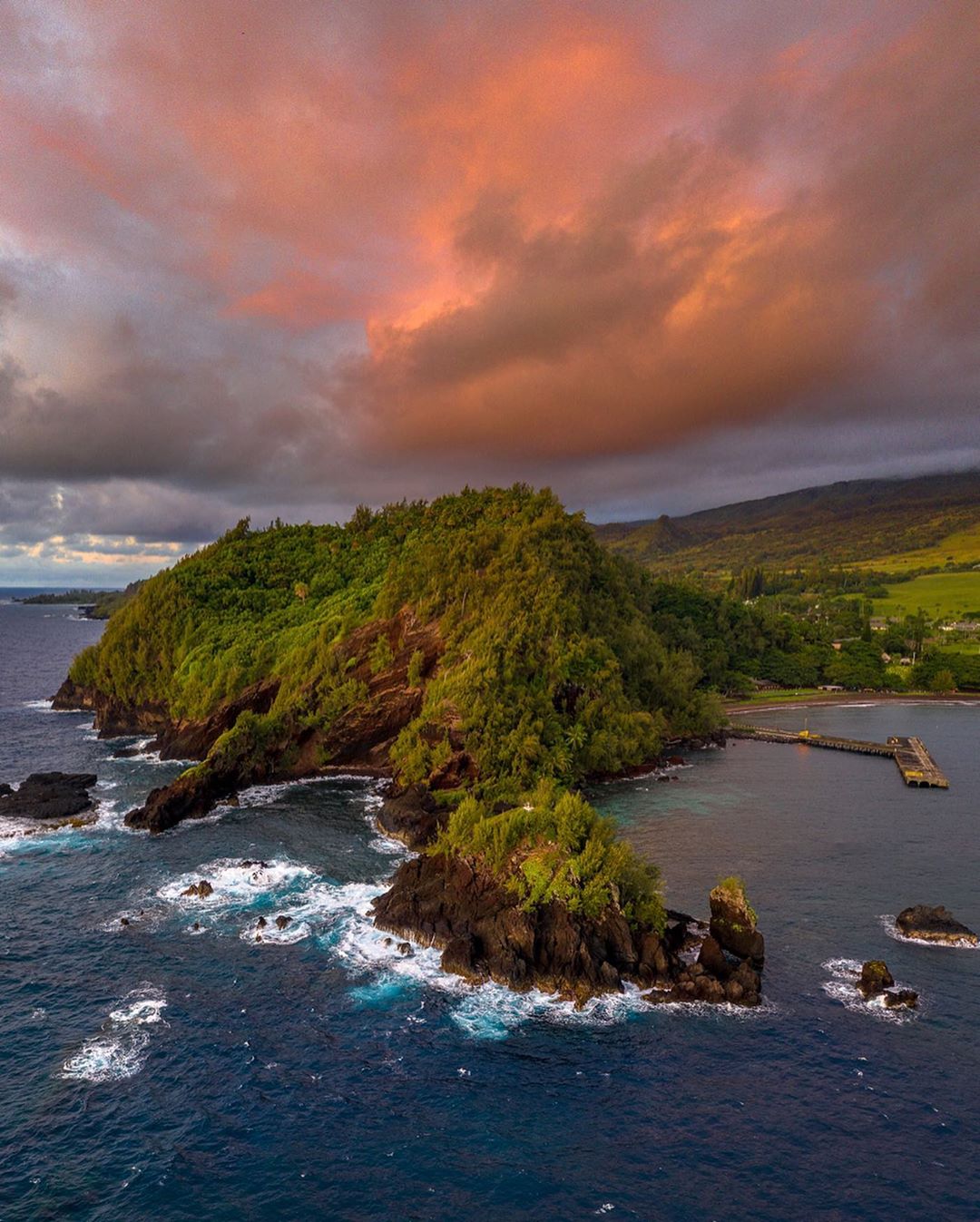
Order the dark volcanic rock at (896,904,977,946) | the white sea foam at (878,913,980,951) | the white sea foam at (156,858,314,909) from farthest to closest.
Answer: the white sea foam at (156,858,314,909), the dark volcanic rock at (896,904,977,946), the white sea foam at (878,913,980,951)

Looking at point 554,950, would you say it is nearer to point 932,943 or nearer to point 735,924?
point 735,924

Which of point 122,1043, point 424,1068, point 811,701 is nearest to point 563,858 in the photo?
point 424,1068

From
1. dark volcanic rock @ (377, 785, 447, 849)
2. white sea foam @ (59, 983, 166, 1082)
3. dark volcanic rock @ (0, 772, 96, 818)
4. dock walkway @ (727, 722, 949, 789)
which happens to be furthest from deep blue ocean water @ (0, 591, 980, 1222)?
dock walkway @ (727, 722, 949, 789)

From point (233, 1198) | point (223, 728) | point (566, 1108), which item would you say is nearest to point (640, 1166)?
point (566, 1108)

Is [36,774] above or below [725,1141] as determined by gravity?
above

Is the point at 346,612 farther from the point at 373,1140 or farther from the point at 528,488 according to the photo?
the point at 373,1140

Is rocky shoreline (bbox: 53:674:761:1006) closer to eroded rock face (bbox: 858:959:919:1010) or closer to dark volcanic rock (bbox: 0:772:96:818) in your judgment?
eroded rock face (bbox: 858:959:919:1010)

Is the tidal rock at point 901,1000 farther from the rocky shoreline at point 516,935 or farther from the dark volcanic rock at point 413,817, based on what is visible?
the dark volcanic rock at point 413,817
